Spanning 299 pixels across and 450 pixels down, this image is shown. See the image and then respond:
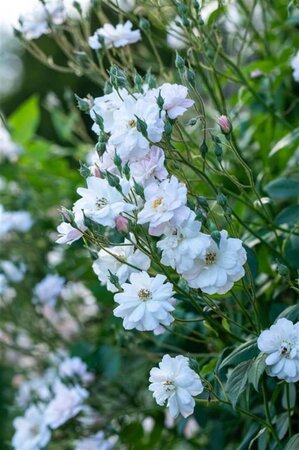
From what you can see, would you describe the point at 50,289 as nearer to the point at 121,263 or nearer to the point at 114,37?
the point at 114,37

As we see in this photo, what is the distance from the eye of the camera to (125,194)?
3.07 ft

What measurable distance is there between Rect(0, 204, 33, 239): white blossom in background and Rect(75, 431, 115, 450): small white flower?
1.81 ft

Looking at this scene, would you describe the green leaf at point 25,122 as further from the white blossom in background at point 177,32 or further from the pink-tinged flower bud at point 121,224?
the pink-tinged flower bud at point 121,224

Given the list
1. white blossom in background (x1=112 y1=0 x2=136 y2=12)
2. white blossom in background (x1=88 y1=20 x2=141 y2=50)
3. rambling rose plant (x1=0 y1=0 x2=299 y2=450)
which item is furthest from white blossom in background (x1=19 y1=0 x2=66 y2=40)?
white blossom in background (x1=88 y1=20 x2=141 y2=50)

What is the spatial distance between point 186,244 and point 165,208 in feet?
0.14

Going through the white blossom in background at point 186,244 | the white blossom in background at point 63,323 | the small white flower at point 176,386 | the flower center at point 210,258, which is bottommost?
the white blossom in background at point 63,323

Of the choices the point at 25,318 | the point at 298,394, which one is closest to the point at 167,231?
the point at 298,394

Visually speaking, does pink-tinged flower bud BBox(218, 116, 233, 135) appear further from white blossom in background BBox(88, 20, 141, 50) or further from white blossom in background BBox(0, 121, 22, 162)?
white blossom in background BBox(0, 121, 22, 162)

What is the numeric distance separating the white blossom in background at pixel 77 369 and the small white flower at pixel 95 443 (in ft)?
→ 0.38

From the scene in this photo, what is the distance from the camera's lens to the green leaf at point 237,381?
954 millimetres

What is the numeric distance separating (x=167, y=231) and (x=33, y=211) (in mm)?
1181

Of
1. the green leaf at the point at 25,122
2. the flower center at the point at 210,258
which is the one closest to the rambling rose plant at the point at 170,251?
the flower center at the point at 210,258

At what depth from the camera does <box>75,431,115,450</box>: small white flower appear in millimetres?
1466

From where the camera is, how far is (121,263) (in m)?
1.02
